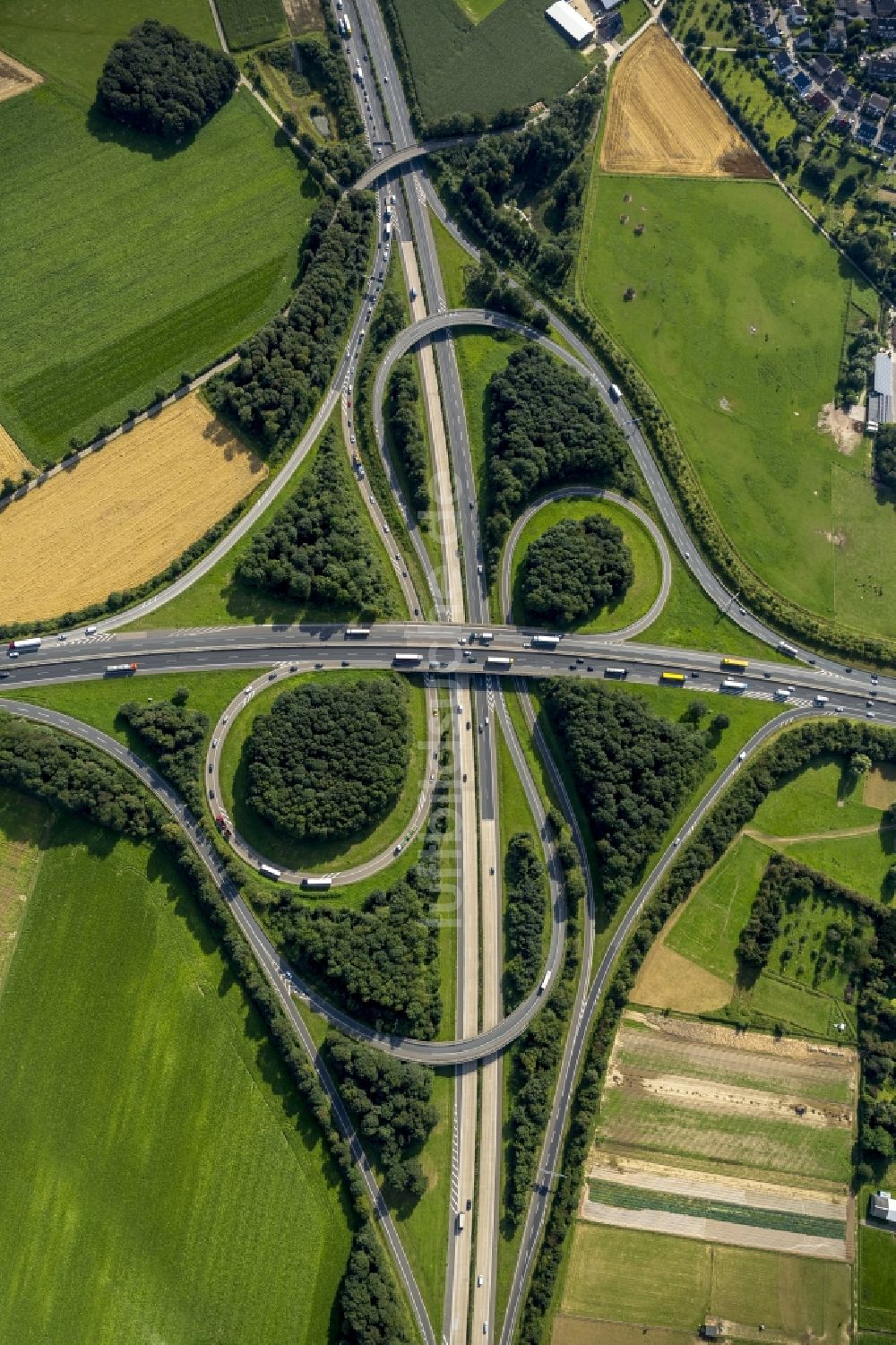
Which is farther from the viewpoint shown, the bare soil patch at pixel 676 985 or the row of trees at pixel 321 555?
the row of trees at pixel 321 555

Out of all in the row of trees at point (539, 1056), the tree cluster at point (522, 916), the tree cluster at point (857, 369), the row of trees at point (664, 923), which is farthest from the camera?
the tree cluster at point (857, 369)

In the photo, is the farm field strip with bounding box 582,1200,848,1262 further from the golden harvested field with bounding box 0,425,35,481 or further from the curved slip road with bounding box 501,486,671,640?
the golden harvested field with bounding box 0,425,35,481

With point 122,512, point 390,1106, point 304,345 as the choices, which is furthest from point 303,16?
point 390,1106

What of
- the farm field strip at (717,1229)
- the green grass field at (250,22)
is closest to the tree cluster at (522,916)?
→ the farm field strip at (717,1229)

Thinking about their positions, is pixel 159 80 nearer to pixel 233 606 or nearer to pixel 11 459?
pixel 11 459

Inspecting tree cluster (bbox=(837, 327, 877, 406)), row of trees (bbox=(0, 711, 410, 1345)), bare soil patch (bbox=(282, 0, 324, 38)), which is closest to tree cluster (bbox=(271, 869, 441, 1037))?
row of trees (bbox=(0, 711, 410, 1345))

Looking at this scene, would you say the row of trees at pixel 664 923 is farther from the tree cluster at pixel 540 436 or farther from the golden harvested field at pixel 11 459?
the golden harvested field at pixel 11 459

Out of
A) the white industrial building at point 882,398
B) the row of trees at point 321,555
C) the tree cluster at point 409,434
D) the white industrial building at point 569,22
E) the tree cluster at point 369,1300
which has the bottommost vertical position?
the tree cluster at point 369,1300
